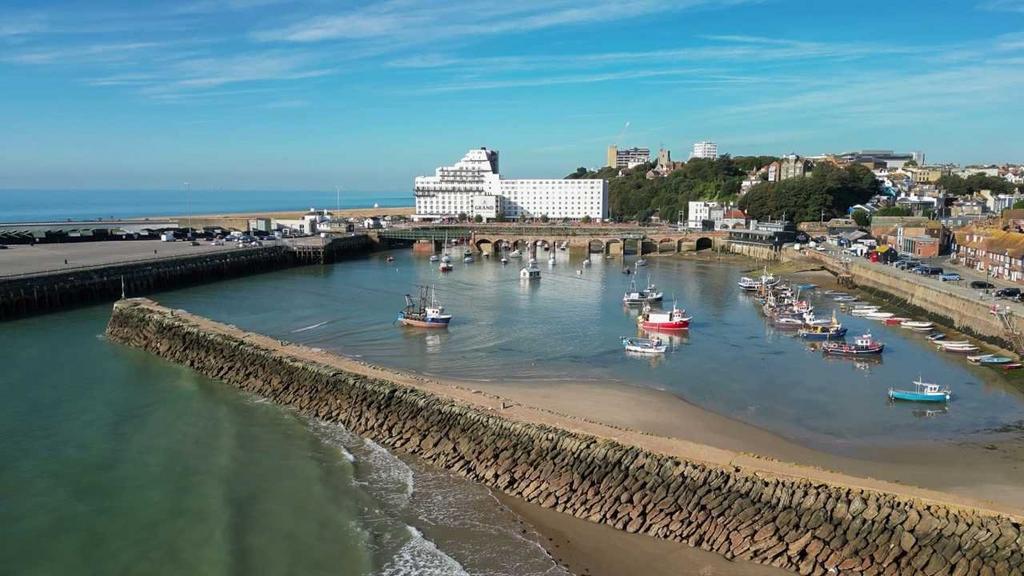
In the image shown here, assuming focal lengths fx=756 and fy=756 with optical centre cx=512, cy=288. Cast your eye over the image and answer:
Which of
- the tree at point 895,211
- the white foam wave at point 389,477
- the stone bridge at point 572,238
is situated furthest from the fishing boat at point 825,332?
the tree at point 895,211

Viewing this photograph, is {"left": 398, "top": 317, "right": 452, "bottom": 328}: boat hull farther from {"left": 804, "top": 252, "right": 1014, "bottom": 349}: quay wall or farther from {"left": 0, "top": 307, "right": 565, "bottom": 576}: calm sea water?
{"left": 804, "top": 252, "right": 1014, "bottom": 349}: quay wall

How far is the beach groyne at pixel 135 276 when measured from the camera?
33.6 m

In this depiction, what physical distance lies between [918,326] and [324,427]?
25.2 meters

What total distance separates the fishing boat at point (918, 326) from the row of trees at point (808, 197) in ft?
139

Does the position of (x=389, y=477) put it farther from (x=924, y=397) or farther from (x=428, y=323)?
(x=428, y=323)

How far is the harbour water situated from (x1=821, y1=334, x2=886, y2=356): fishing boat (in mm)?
717

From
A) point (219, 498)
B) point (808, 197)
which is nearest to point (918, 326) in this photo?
point (219, 498)

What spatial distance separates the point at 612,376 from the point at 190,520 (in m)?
13.7

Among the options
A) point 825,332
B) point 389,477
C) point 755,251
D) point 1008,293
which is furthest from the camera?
point 755,251

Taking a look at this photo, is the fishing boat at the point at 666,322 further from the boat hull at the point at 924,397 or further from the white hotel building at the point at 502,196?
the white hotel building at the point at 502,196

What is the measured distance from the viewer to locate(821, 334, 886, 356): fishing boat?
2681 cm

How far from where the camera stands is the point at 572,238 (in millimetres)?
74812

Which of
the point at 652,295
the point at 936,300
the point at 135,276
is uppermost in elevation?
the point at 135,276

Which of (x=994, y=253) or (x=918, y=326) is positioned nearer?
(x=918, y=326)
